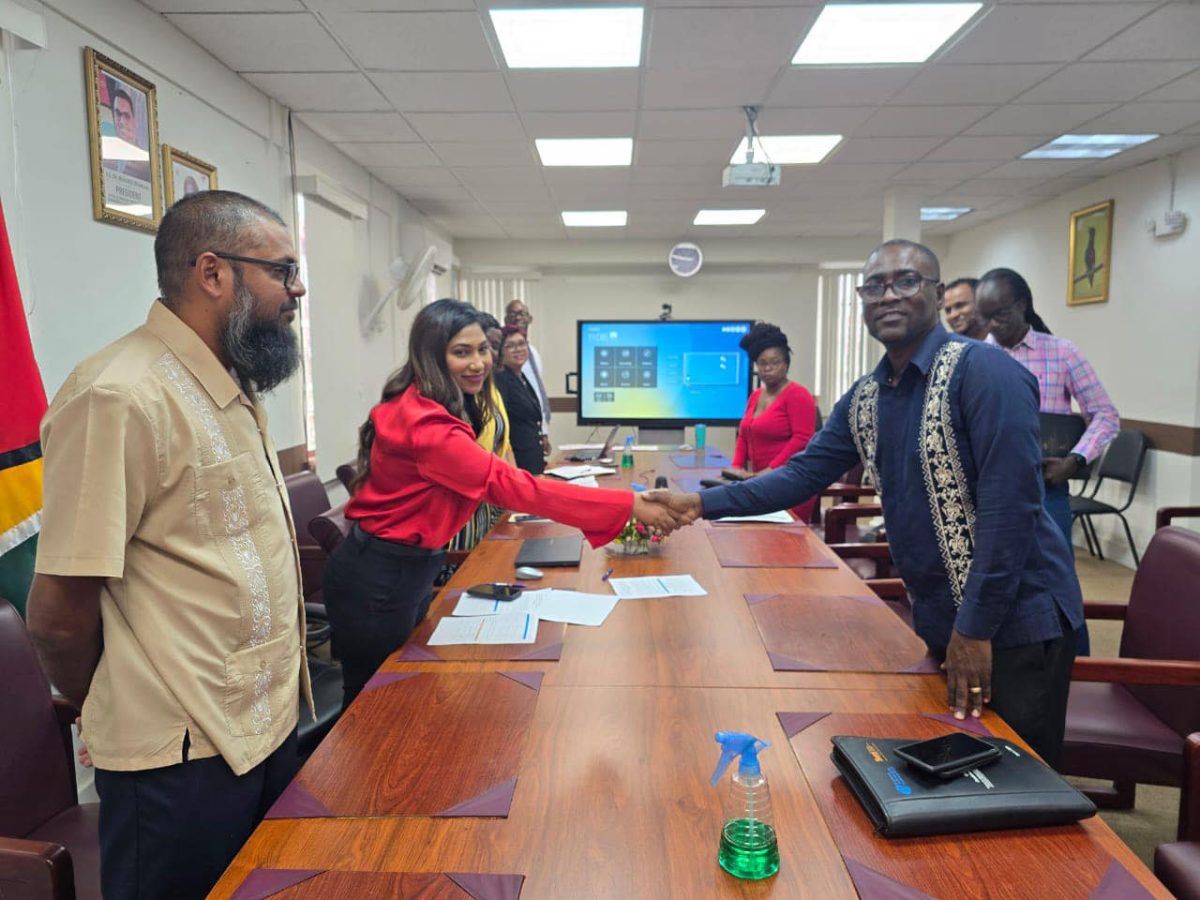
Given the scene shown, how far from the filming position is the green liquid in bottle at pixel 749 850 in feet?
3.15

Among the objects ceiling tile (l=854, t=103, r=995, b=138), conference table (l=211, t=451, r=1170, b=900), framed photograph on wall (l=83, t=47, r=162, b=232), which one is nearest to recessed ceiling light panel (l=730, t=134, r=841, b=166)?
ceiling tile (l=854, t=103, r=995, b=138)

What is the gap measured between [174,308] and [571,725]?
1000 mm

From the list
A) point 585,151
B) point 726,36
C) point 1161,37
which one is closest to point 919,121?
point 1161,37

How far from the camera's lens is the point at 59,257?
2.43m

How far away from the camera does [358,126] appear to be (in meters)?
4.29

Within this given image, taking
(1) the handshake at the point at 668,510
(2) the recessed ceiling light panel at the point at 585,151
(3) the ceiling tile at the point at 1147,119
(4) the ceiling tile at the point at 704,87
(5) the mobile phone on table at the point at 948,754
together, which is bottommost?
(5) the mobile phone on table at the point at 948,754

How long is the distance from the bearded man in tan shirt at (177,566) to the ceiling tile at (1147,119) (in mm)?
4608

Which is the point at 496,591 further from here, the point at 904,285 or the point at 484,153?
the point at 484,153

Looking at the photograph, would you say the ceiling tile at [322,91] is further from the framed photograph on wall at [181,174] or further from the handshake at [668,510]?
the handshake at [668,510]

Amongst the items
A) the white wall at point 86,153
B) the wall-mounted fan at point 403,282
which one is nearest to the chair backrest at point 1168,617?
the white wall at point 86,153

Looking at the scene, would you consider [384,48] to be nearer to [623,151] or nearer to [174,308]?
[623,151]

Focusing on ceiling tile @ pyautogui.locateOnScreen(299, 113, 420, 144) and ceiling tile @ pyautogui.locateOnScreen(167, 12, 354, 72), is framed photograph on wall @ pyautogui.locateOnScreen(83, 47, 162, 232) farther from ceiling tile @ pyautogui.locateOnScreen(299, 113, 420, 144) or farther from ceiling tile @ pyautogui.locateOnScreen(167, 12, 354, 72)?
ceiling tile @ pyautogui.locateOnScreen(299, 113, 420, 144)

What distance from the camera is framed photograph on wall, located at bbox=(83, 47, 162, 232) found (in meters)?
2.54

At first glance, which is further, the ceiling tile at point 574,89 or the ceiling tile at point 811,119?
the ceiling tile at point 811,119
